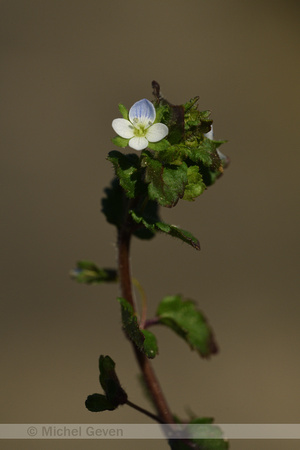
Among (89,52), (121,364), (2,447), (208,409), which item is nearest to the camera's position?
(2,447)

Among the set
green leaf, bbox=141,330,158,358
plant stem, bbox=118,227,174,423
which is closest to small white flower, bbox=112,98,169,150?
plant stem, bbox=118,227,174,423

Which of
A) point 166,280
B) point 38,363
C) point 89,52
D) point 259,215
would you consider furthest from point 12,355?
point 89,52

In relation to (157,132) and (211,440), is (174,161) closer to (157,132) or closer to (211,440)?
(157,132)

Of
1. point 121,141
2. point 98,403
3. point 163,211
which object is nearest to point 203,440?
point 98,403

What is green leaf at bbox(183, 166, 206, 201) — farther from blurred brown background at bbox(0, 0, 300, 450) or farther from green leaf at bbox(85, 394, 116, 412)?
blurred brown background at bbox(0, 0, 300, 450)

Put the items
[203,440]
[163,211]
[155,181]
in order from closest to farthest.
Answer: [155,181], [203,440], [163,211]

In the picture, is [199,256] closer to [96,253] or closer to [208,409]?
[96,253]

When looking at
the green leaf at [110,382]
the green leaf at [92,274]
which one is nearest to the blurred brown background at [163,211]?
the green leaf at [92,274]
